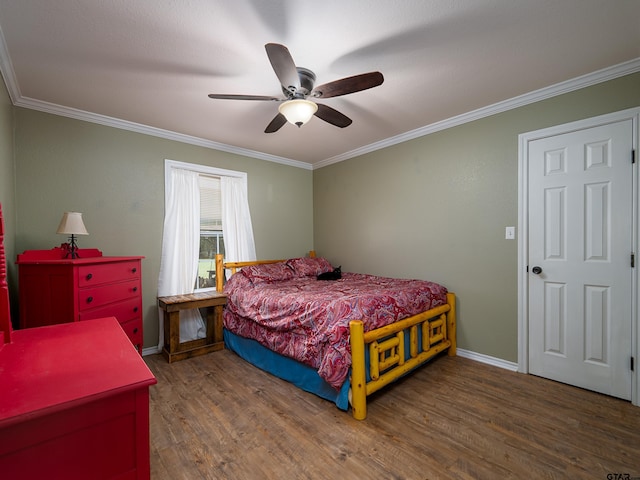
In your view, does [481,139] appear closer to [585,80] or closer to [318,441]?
[585,80]

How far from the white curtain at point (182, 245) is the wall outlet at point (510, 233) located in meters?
3.26

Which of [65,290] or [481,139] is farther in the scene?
[481,139]

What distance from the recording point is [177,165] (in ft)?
11.3

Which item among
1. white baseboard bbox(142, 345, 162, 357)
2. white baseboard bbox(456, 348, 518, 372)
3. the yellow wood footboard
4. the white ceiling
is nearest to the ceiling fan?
Result: the white ceiling

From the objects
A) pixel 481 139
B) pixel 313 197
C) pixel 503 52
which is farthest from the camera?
pixel 313 197

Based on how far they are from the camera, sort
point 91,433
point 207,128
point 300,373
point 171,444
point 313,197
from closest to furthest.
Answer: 1. point 91,433
2. point 171,444
3. point 300,373
4. point 207,128
5. point 313,197

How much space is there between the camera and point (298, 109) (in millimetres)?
2031

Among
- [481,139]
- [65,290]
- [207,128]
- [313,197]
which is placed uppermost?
[207,128]

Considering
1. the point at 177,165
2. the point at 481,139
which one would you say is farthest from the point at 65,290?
the point at 481,139

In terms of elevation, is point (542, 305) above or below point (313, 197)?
below

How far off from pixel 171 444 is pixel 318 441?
88 centimetres

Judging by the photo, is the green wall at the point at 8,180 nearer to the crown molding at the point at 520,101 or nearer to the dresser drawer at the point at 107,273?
the dresser drawer at the point at 107,273

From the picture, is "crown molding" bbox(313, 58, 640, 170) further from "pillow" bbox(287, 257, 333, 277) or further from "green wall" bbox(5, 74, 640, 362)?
"pillow" bbox(287, 257, 333, 277)

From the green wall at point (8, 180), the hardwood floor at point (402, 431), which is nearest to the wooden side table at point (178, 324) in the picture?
the hardwood floor at point (402, 431)
